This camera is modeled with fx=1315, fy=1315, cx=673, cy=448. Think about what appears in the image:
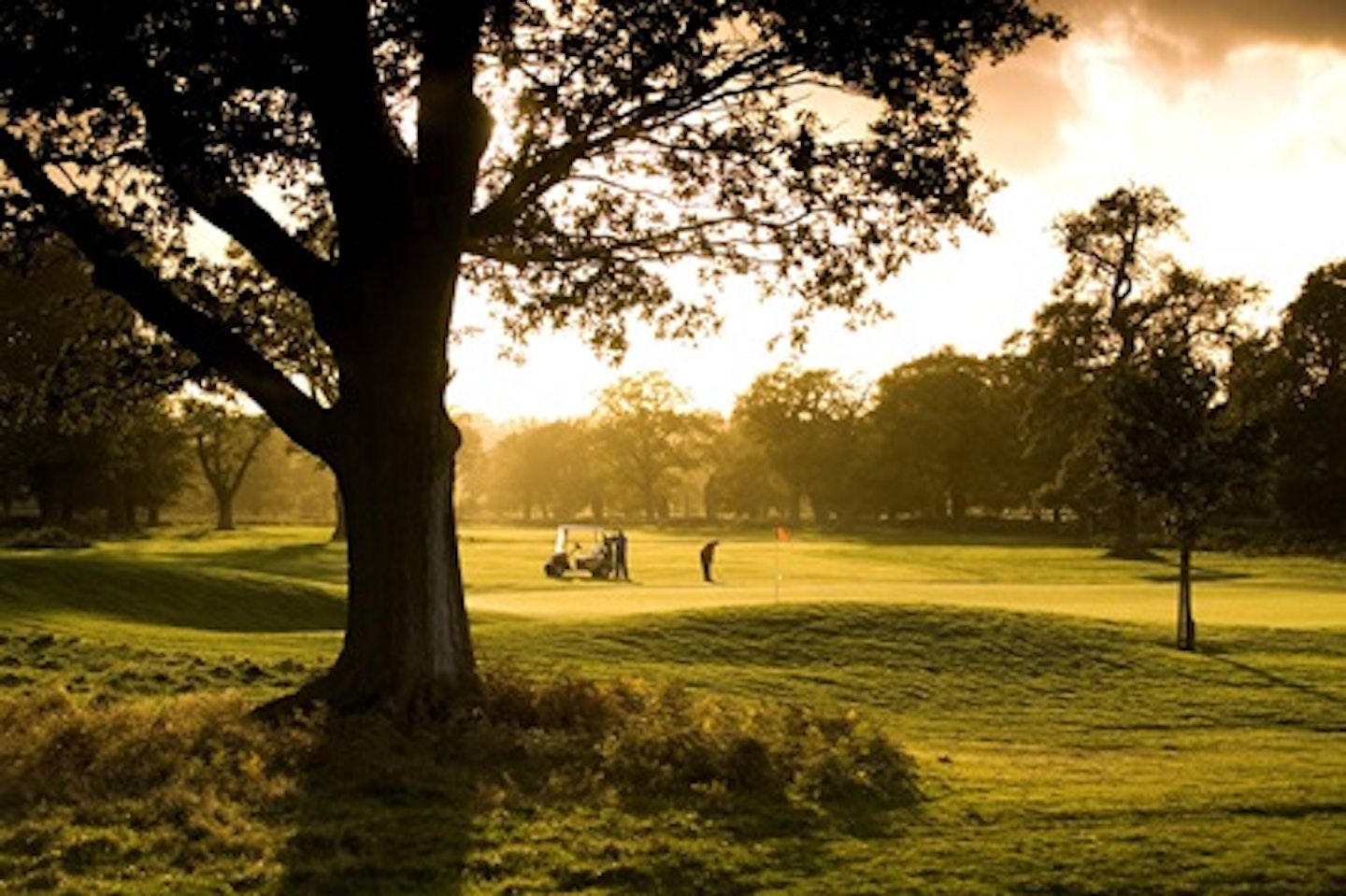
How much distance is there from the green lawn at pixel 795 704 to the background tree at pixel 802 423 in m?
79.7

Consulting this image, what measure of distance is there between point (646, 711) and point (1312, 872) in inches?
264

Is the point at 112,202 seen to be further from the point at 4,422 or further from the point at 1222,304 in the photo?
the point at 1222,304

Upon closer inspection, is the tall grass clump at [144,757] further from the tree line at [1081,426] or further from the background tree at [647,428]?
the background tree at [647,428]

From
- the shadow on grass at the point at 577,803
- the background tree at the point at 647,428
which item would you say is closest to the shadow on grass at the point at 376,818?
the shadow on grass at the point at 577,803

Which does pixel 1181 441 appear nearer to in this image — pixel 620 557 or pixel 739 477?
pixel 620 557

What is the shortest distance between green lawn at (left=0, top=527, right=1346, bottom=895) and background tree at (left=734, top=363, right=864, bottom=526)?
261 ft

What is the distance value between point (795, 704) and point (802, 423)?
112910 mm

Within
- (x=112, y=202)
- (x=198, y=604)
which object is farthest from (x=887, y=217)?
(x=198, y=604)

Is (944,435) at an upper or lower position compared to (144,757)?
upper

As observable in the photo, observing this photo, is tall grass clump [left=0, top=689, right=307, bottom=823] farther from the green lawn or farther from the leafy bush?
the leafy bush

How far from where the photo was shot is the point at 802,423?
5015 inches

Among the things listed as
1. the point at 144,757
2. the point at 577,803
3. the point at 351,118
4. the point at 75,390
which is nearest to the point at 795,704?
the point at 577,803

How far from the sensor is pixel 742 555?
68.9m

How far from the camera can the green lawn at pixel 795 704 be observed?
8.31 meters
